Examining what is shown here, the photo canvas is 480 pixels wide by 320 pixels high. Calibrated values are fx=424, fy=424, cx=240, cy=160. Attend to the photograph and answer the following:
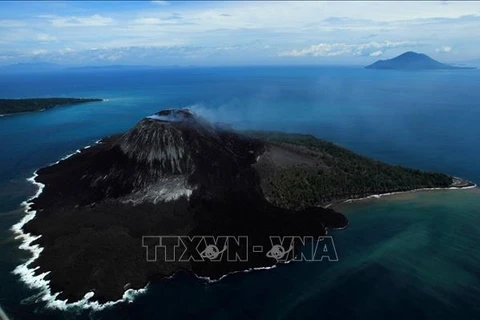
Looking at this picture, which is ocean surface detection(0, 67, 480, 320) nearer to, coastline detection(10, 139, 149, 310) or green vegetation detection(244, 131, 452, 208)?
coastline detection(10, 139, 149, 310)

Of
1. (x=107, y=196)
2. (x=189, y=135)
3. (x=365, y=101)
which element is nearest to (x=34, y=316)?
(x=107, y=196)

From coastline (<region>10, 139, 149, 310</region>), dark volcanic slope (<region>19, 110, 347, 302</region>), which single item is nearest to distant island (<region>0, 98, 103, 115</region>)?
dark volcanic slope (<region>19, 110, 347, 302</region>)

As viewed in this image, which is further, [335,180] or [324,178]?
[335,180]

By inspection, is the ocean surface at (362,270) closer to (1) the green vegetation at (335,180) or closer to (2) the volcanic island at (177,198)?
(2) the volcanic island at (177,198)

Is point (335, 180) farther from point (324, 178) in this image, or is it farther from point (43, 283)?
point (43, 283)

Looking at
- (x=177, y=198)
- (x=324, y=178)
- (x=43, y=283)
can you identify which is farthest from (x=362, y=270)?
(x=43, y=283)
